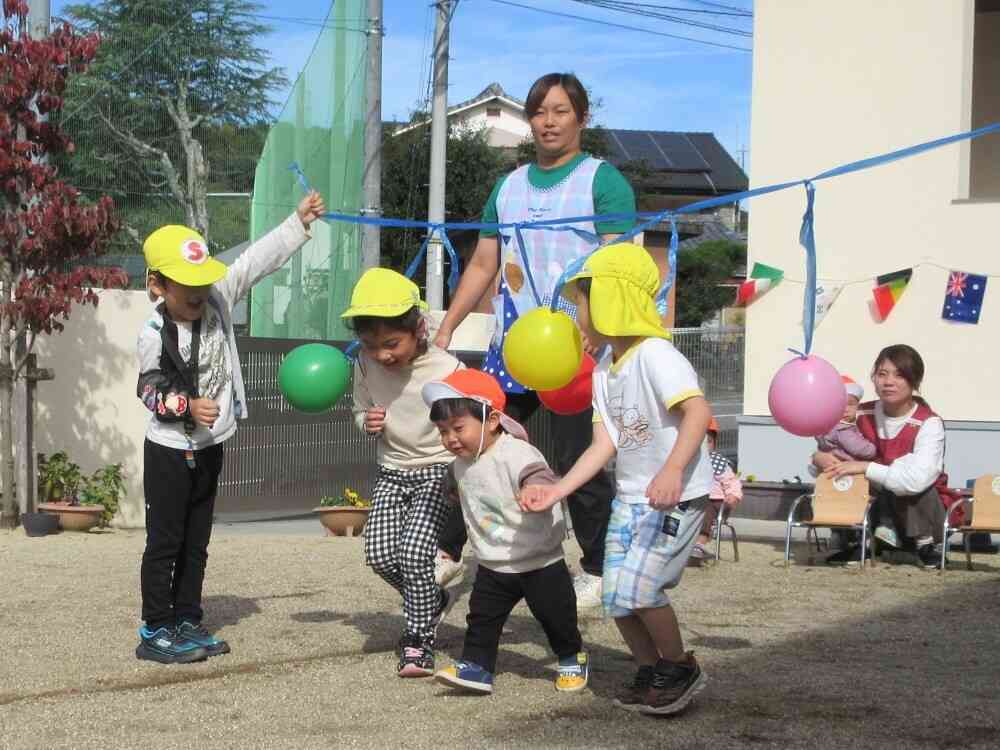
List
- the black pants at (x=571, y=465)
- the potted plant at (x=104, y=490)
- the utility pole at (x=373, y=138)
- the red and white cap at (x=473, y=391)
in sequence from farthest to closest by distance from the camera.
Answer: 1. the utility pole at (x=373, y=138)
2. the potted plant at (x=104, y=490)
3. the black pants at (x=571, y=465)
4. the red and white cap at (x=473, y=391)

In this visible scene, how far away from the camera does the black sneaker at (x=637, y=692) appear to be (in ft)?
15.5

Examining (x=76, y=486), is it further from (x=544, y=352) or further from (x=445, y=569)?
(x=544, y=352)

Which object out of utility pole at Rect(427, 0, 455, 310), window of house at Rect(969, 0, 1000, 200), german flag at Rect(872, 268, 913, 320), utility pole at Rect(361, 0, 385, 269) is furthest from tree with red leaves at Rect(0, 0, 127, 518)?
window of house at Rect(969, 0, 1000, 200)

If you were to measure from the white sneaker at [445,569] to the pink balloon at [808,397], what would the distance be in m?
1.38

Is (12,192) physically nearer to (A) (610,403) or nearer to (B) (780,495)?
(B) (780,495)

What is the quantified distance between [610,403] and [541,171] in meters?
1.57

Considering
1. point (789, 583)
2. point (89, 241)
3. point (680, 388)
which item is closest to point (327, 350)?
point (680, 388)

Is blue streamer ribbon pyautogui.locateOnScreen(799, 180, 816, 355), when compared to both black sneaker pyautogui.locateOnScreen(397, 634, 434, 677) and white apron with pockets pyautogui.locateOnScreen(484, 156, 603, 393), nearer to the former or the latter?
white apron with pockets pyautogui.locateOnScreen(484, 156, 603, 393)

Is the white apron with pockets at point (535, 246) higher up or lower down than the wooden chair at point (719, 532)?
higher up

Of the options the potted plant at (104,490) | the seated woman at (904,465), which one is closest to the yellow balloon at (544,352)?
the seated woman at (904,465)

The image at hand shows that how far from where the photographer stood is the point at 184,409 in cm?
538

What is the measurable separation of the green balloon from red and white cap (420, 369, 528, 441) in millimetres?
595

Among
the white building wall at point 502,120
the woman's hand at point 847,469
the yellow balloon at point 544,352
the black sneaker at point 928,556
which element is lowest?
the black sneaker at point 928,556

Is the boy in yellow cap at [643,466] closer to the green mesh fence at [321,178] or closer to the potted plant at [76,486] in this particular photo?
the potted plant at [76,486]
